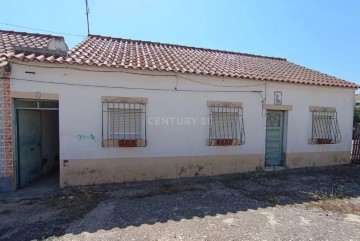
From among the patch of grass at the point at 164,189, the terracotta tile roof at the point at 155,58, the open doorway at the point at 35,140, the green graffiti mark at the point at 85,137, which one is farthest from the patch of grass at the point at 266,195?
the open doorway at the point at 35,140

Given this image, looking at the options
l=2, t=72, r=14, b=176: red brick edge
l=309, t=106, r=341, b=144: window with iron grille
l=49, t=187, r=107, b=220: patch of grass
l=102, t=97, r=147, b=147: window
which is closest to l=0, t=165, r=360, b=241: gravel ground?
l=49, t=187, r=107, b=220: patch of grass

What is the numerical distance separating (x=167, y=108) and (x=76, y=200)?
3.40 meters

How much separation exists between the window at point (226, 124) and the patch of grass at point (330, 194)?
258cm

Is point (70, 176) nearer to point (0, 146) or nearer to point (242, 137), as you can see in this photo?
point (0, 146)

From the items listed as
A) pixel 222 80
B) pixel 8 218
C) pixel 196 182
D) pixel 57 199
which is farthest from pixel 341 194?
pixel 8 218

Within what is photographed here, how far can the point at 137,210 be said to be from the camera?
5.06 metres

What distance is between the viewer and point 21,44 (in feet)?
24.8

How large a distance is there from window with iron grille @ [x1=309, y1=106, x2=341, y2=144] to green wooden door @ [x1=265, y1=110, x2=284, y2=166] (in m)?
1.24

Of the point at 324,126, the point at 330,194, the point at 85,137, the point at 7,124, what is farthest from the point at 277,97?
the point at 7,124

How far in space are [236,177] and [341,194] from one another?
→ 2.85 meters

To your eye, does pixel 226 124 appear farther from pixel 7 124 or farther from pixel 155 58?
pixel 7 124

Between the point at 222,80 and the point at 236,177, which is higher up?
the point at 222,80

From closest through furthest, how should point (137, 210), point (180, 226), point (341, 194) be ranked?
point (180, 226)
point (137, 210)
point (341, 194)

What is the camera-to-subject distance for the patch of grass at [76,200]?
16.2 ft
